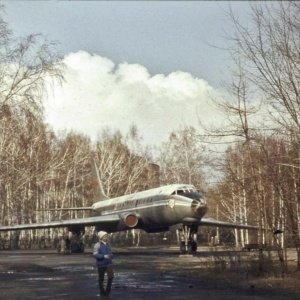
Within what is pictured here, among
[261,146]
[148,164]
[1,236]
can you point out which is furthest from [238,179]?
[148,164]

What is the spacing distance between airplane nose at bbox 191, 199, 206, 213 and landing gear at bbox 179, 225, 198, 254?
2082mm

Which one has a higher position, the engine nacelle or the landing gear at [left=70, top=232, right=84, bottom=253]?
the engine nacelle

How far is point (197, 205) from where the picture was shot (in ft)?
97.6

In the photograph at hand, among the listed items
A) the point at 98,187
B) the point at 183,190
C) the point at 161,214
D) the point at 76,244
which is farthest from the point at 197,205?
the point at 98,187

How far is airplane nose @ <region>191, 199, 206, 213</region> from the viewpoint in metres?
29.6

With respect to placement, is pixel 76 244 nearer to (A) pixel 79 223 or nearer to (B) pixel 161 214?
(A) pixel 79 223

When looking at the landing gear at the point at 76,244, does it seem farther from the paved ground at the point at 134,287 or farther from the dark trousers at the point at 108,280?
the dark trousers at the point at 108,280

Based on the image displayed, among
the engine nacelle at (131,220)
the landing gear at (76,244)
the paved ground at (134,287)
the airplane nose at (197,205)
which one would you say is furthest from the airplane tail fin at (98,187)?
the paved ground at (134,287)

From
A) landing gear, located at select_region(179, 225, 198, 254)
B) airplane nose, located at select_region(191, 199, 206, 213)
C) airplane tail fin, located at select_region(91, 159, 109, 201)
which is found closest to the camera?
airplane nose, located at select_region(191, 199, 206, 213)

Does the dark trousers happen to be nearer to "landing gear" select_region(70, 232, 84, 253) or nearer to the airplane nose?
the airplane nose

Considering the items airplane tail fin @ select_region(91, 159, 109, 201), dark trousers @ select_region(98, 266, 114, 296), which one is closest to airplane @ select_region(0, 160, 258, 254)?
airplane tail fin @ select_region(91, 159, 109, 201)

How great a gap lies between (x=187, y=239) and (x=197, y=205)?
2543 millimetres

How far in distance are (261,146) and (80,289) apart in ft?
20.2

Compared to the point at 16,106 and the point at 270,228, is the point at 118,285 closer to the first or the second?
the point at 270,228
